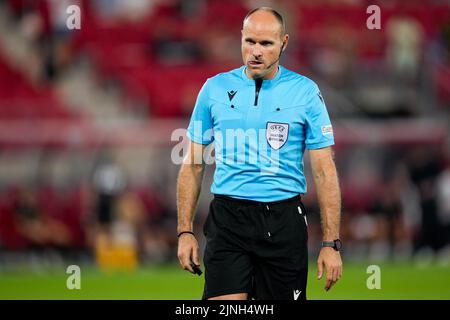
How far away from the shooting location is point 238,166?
663cm

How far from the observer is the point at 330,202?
6.57 m

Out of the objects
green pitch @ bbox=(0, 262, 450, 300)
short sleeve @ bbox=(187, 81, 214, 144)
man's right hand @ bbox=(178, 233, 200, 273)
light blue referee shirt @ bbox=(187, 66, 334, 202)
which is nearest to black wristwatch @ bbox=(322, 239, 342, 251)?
light blue referee shirt @ bbox=(187, 66, 334, 202)

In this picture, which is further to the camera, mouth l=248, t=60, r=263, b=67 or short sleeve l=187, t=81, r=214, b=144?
short sleeve l=187, t=81, r=214, b=144

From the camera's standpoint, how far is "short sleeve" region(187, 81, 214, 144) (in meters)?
6.74

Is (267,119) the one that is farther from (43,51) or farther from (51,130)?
(43,51)

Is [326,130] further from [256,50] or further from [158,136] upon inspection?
[158,136]

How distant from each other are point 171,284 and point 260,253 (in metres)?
8.08

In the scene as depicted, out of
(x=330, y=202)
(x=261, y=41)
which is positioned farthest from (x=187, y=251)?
(x=261, y=41)

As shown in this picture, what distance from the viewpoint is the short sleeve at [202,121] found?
674 cm

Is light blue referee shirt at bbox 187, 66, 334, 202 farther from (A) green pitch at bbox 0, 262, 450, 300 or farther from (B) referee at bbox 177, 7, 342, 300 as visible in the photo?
(A) green pitch at bbox 0, 262, 450, 300

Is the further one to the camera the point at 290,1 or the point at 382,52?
the point at 290,1

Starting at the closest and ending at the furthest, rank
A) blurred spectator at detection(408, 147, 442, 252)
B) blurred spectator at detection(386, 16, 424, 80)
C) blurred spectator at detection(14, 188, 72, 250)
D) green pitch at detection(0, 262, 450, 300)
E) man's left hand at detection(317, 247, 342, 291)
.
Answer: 1. man's left hand at detection(317, 247, 342, 291)
2. green pitch at detection(0, 262, 450, 300)
3. blurred spectator at detection(408, 147, 442, 252)
4. blurred spectator at detection(14, 188, 72, 250)
5. blurred spectator at detection(386, 16, 424, 80)

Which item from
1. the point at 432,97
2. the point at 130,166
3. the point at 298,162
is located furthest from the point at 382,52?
the point at 298,162
